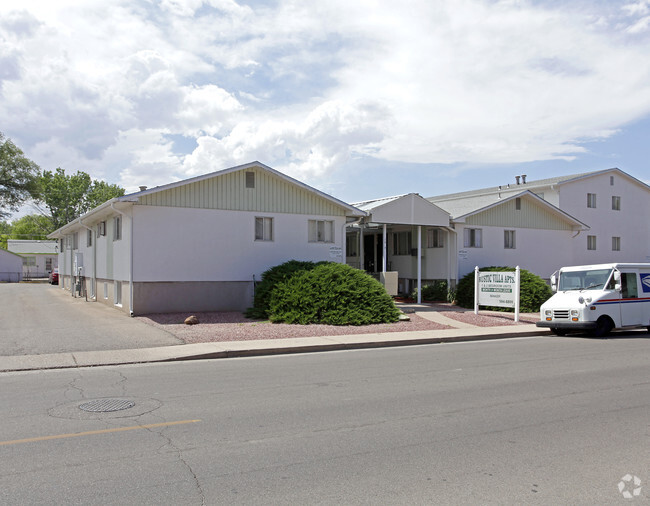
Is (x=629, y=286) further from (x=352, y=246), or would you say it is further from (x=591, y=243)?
(x=591, y=243)

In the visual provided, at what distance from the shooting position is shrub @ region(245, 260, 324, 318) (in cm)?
1923

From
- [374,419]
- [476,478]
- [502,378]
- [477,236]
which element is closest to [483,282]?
[477,236]

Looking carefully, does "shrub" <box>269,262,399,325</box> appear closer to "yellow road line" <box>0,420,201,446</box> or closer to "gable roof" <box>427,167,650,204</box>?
"yellow road line" <box>0,420,201,446</box>

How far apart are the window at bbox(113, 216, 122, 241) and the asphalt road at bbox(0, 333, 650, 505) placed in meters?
12.1

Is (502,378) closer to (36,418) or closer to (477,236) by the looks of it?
(36,418)

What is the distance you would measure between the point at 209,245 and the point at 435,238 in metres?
12.1

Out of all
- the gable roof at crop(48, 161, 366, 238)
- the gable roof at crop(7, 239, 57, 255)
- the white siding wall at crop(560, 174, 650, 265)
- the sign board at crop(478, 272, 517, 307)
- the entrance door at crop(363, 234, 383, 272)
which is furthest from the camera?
the gable roof at crop(7, 239, 57, 255)

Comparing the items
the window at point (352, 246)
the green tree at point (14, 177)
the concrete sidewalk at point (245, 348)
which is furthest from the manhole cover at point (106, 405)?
the green tree at point (14, 177)

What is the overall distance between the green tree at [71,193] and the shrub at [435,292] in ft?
212

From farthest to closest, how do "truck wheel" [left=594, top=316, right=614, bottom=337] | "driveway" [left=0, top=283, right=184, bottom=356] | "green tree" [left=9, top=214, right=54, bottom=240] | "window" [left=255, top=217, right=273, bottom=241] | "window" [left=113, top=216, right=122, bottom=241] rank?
"green tree" [left=9, top=214, right=54, bottom=240] < "window" [left=113, top=216, right=122, bottom=241] < "window" [left=255, top=217, right=273, bottom=241] < "truck wheel" [left=594, top=316, right=614, bottom=337] < "driveway" [left=0, top=283, right=184, bottom=356]

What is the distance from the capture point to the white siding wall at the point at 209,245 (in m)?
19.7

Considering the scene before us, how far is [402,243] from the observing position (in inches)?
1184

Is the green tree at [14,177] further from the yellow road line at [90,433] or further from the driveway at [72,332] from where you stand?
the yellow road line at [90,433]

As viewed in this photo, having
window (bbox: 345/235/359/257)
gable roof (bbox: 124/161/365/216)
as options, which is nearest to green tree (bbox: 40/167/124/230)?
window (bbox: 345/235/359/257)
